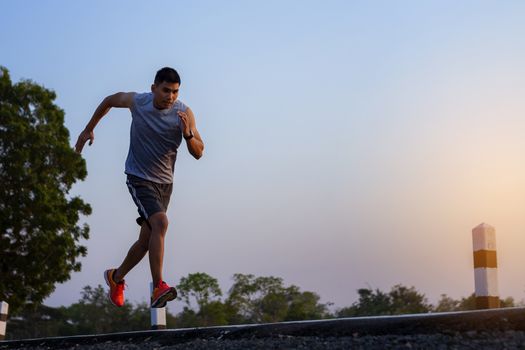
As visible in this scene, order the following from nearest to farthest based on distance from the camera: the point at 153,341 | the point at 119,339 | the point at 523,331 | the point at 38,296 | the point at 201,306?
the point at 523,331 → the point at 153,341 → the point at 119,339 → the point at 38,296 → the point at 201,306

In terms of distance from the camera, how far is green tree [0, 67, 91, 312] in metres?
26.0

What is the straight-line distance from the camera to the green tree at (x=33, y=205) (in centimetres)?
2603

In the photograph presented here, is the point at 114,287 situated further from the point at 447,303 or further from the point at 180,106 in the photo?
the point at 447,303

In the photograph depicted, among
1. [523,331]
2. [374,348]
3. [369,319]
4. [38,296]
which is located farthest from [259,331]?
[38,296]

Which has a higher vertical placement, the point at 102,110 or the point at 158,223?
the point at 102,110

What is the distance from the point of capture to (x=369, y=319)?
589 centimetres

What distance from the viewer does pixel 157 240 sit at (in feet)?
23.3

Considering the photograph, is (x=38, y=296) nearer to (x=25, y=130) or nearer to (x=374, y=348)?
(x=25, y=130)

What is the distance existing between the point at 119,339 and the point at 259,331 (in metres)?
2.33

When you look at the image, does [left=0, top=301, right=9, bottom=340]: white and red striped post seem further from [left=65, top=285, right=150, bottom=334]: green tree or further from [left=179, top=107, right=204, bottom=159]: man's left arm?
[left=65, top=285, right=150, bottom=334]: green tree

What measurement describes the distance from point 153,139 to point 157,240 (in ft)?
2.98

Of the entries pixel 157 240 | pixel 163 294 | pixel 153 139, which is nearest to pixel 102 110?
pixel 153 139

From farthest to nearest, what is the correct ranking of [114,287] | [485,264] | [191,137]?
[485,264] < [114,287] < [191,137]

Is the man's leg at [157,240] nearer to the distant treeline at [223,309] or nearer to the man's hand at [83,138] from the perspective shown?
the man's hand at [83,138]
